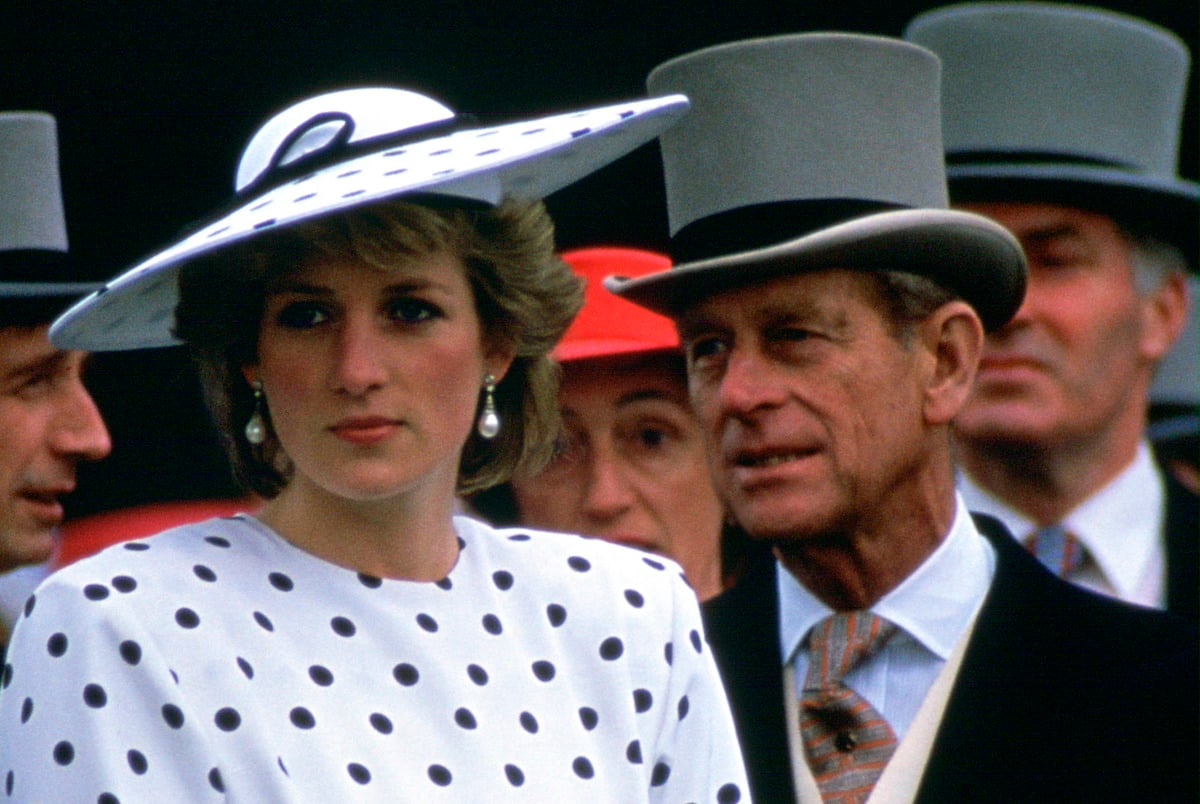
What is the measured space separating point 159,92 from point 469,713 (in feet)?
10.3

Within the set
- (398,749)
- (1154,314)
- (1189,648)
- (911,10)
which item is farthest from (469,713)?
(911,10)

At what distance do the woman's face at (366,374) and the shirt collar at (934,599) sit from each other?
0.88 metres

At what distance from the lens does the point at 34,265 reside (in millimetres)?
4312

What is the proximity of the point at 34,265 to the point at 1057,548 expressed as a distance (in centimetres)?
228

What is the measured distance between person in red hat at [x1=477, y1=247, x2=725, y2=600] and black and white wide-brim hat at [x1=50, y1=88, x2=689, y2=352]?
137 centimetres

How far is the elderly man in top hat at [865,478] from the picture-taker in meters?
3.72

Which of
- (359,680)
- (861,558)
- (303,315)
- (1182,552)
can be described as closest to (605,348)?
(861,558)

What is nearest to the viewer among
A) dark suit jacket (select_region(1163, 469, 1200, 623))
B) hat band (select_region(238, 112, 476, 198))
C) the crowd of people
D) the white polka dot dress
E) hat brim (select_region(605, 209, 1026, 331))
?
the white polka dot dress

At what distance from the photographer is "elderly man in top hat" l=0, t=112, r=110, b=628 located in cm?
418

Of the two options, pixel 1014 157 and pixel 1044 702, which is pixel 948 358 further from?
pixel 1014 157

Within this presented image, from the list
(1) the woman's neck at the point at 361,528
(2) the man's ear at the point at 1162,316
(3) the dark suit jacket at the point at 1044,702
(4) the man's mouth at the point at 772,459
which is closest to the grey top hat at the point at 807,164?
(4) the man's mouth at the point at 772,459

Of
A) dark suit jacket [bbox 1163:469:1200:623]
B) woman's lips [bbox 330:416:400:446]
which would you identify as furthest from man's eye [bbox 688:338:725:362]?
dark suit jacket [bbox 1163:469:1200:623]

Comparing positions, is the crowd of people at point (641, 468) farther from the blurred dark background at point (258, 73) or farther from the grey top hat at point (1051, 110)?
the blurred dark background at point (258, 73)

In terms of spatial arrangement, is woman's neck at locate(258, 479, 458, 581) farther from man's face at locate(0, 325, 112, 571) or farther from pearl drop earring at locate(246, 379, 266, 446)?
man's face at locate(0, 325, 112, 571)
